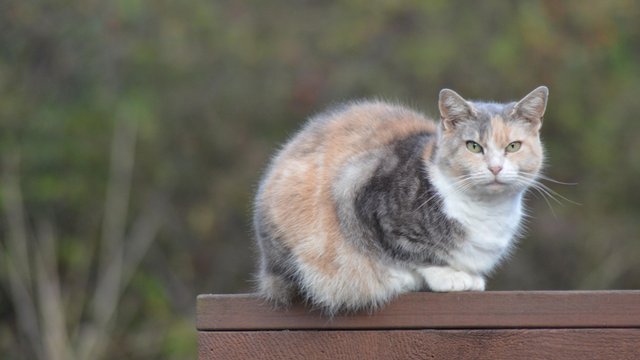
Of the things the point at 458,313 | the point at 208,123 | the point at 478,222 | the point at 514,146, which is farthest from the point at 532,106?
the point at 208,123

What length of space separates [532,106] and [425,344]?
0.73 m

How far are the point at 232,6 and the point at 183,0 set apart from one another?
15.4 inches

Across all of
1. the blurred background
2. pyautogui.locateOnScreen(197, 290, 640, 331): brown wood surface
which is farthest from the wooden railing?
the blurred background

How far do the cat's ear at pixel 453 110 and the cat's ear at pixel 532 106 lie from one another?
12cm

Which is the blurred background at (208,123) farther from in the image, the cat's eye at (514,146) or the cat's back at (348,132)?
the cat's eye at (514,146)

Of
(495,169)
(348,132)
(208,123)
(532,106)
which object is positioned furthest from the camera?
(208,123)

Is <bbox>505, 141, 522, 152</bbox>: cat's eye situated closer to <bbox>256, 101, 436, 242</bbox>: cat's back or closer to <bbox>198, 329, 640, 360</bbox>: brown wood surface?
<bbox>256, 101, 436, 242</bbox>: cat's back

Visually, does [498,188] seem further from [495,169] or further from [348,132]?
[348,132]

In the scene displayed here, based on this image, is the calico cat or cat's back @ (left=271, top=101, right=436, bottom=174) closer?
the calico cat

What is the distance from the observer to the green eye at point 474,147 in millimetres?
3006

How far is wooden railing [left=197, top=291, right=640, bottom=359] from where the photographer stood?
2715 mm

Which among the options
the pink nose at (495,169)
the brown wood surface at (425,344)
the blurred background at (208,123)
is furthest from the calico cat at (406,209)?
the blurred background at (208,123)

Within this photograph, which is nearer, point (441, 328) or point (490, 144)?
point (441, 328)

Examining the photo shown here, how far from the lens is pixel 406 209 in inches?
118
